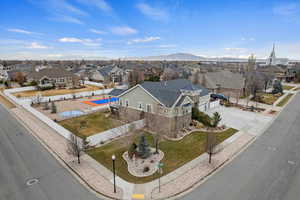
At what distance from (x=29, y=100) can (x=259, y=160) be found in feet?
137

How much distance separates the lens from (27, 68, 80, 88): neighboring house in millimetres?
52062

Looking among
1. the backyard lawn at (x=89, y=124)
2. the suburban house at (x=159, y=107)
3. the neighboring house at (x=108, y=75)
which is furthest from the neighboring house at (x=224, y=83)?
the neighboring house at (x=108, y=75)

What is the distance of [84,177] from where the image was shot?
12.9 metres

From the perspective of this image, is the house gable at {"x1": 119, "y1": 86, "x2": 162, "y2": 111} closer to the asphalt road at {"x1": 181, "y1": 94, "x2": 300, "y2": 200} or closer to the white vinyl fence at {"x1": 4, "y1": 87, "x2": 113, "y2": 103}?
the asphalt road at {"x1": 181, "y1": 94, "x2": 300, "y2": 200}

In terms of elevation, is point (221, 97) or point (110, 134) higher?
point (221, 97)

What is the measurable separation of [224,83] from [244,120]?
1890cm

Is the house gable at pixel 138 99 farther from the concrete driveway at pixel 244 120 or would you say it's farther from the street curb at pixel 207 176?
A: the concrete driveway at pixel 244 120

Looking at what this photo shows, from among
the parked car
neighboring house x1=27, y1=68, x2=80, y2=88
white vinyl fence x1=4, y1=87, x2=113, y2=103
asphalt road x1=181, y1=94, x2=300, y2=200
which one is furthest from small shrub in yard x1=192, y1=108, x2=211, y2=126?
neighboring house x1=27, y1=68, x2=80, y2=88

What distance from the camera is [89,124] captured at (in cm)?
2403

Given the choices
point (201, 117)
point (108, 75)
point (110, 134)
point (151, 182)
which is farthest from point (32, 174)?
point (108, 75)

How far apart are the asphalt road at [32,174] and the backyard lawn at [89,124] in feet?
15.5

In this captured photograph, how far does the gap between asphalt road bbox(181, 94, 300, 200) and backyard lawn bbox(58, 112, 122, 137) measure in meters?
15.1

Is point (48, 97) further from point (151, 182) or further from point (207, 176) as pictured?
point (207, 176)

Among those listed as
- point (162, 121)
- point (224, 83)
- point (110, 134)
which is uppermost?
point (224, 83)
